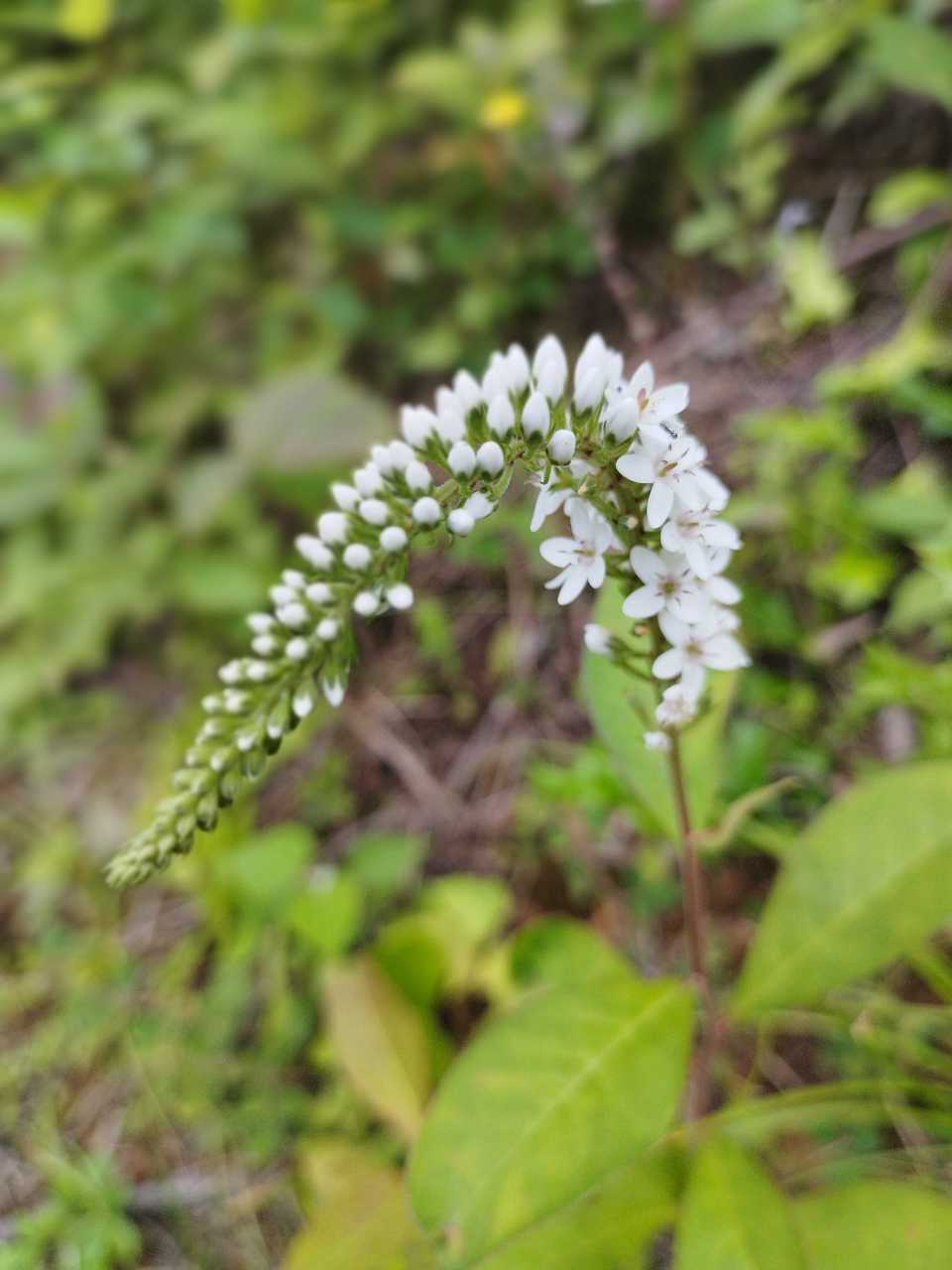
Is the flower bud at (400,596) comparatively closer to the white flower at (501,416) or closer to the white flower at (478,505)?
the white flower at (478,505)

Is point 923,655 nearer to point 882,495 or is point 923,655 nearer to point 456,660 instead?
point 882,495

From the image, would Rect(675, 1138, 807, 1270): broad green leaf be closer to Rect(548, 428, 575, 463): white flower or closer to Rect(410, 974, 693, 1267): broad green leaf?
Rect(410, 974, 693, 1267): broad green leaf

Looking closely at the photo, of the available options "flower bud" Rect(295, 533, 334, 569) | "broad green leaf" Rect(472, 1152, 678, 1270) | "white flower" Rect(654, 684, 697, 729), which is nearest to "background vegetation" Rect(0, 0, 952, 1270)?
"white flower" Rect(654, 684, 697, 729)

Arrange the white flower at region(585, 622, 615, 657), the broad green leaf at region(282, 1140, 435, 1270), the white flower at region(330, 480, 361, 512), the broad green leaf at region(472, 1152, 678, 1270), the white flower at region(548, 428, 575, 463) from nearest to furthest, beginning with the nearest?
the white flower at region(548, 428, 575, 463), the white flower at region(330, 480, 361, 512), the white flower at region(585, 622, 615, 657), the broad green leaf at region(472, 1152, 678, 1270), the broad green leaf at region(282, 1140, 435, 1270)

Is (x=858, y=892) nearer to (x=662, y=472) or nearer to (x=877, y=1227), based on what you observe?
(x=877, y=1227)

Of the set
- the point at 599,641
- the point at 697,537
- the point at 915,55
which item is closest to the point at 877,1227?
the point at 599,641

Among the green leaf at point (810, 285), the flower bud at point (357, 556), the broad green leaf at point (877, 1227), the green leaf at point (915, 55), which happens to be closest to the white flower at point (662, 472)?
the flower bud at point (357, 556)
